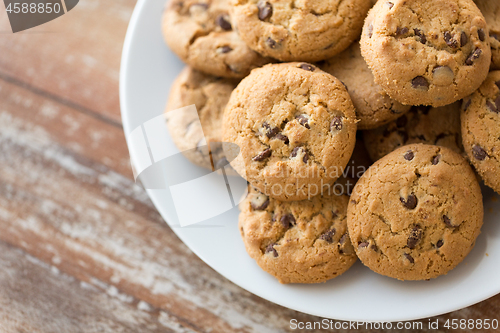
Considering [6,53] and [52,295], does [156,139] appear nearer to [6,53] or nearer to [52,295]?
[52,295]

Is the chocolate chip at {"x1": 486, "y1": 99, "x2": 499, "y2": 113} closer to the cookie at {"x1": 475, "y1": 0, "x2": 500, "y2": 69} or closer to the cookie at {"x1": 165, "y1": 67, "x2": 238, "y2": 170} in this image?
the cookie at {"x1": 475, "y1": 0, "x2": 500, "y2": 69}

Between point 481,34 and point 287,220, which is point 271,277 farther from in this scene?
point 481,34

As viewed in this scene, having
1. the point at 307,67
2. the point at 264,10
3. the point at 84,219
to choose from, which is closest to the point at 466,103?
the point at 307,67

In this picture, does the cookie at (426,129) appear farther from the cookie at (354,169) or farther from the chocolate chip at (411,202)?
the chocolate chip at (411,202)

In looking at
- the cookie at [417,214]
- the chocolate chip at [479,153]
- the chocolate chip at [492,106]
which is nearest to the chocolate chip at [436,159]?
the cookie at [417,214]

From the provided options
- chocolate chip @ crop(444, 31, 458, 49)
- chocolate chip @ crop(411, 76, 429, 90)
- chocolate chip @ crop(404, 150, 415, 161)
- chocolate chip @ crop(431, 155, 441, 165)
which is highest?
chocolate chip @ crop(444, 31, 458, 49)

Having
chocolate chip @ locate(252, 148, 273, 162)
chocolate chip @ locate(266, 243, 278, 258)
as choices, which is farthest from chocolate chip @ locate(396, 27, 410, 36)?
chocolate chip @ locate(266, 243, 278, 258)
